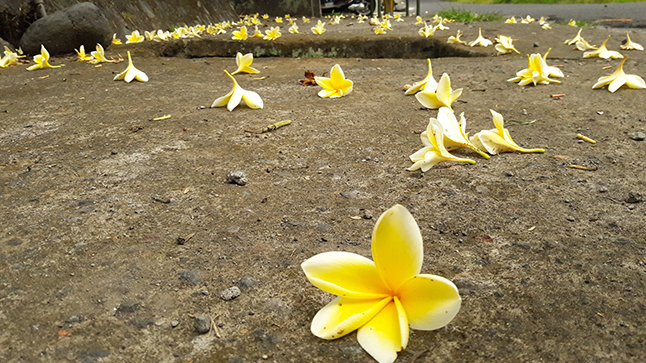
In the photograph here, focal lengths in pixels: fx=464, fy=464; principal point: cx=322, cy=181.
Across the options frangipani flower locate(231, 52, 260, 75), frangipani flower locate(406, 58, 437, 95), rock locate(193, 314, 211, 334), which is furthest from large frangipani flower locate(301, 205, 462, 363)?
frangipani flower locate(231, 52, 260, 75)

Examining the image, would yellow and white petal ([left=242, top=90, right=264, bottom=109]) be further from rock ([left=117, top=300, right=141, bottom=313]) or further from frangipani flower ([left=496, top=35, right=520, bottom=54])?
frangipani flower ([left=496, top=35, right=520, bottom=54])

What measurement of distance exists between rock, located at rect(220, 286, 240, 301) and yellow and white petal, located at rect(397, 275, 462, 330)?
0.39m

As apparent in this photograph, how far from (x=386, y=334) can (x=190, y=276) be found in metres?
0.53

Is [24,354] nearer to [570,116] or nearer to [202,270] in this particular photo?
[202,270]

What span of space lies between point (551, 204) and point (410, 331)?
0.76 meters

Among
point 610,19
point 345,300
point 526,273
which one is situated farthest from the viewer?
point 610,19

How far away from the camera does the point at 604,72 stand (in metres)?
3.07

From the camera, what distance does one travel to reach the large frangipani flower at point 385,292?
856 mm

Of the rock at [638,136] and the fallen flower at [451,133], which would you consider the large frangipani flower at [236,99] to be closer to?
the fallen flower at [451,133]

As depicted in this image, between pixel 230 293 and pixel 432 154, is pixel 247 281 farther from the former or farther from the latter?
pixel 432 154

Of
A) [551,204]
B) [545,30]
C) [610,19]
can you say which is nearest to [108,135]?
[551,204]

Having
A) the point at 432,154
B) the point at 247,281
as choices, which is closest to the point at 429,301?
the point at 247,281

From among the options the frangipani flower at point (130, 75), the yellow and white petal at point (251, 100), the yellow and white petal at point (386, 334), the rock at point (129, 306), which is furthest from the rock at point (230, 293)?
the frangipani flower at point (130, 75)

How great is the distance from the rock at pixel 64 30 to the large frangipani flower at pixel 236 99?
2432mm
